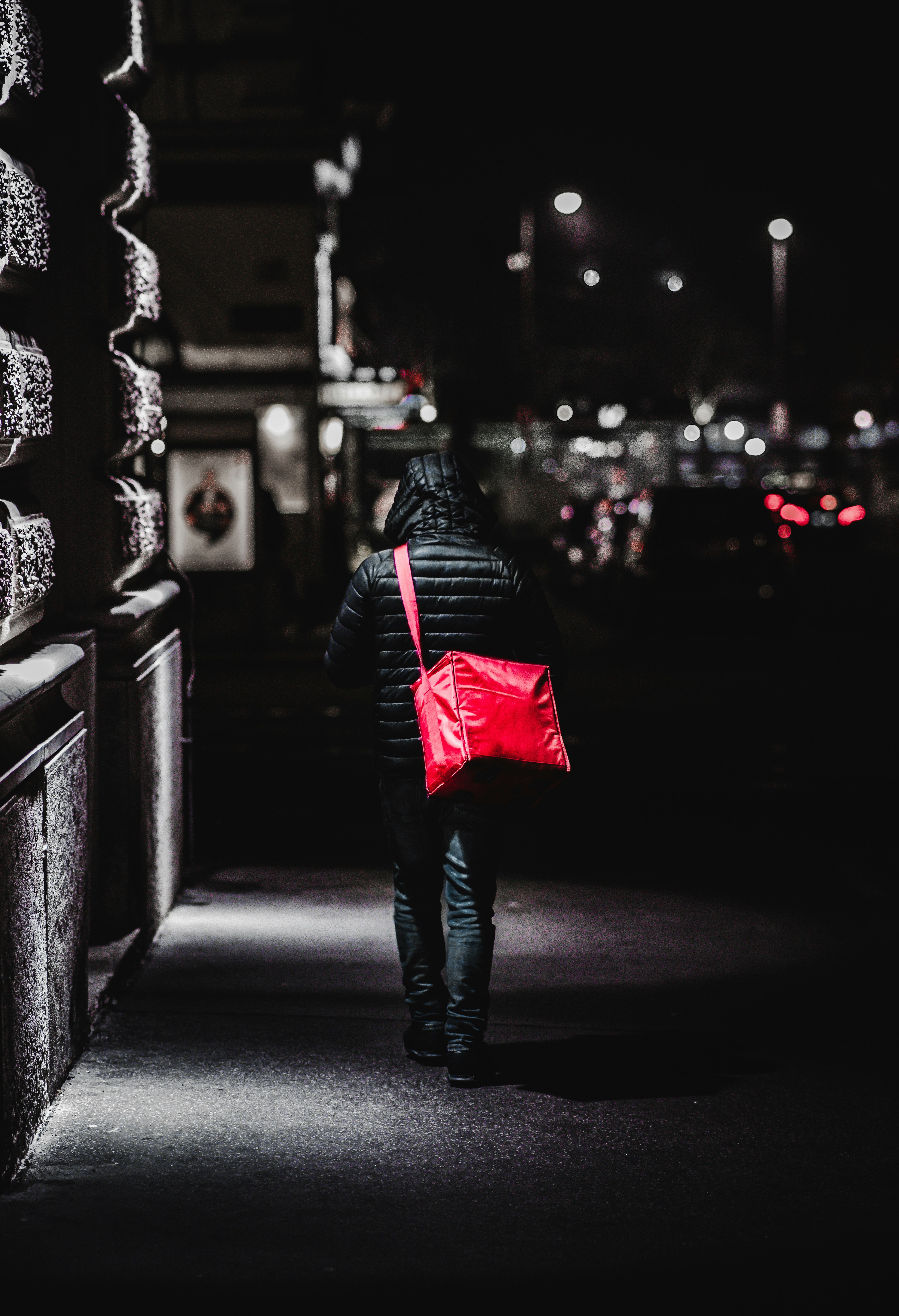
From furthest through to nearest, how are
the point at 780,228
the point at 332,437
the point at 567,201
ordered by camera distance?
the point at 780,228
the point at 567,201
the point at 332,437

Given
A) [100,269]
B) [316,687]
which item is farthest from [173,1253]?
[316,687]

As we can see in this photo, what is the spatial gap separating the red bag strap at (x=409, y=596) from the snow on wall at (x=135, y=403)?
6.35 feet

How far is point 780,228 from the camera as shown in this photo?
6097 centimetres

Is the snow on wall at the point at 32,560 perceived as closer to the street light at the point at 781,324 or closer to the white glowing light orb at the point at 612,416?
the street light at the point at 781,324

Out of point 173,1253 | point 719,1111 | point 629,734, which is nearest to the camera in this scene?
point 173,1253

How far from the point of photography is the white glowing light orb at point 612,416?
2798 inches

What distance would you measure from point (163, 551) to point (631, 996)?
3.20 m

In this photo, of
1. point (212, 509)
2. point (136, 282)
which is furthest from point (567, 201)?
point (136, 282)

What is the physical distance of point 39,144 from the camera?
6109 mm

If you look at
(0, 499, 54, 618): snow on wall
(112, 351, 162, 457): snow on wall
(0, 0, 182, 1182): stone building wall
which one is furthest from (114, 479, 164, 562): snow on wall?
(0, 499, 54, 618): snow on wall

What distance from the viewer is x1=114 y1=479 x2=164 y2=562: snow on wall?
670 centimetres

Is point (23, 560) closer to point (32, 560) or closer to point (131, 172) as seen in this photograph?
point (32, 560)

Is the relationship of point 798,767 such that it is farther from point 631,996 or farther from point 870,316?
point 870,316

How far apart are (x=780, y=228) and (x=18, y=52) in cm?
5964
